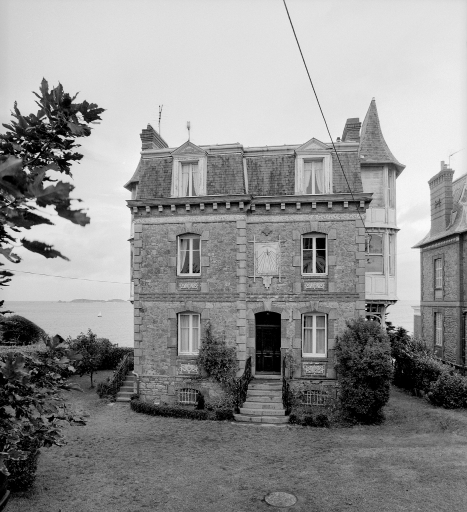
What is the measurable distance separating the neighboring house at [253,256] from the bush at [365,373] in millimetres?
1254

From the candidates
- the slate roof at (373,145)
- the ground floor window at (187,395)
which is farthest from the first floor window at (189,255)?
the slate roof at (373,145)

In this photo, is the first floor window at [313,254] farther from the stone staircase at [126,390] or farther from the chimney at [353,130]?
the stone staircase at [126,390]

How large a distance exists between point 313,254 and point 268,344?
16.1 ft

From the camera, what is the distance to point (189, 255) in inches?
802

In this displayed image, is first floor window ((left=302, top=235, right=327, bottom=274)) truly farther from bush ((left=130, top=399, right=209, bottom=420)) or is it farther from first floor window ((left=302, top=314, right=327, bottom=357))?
bush ((left=130, top=399, right=209, bottom=420))

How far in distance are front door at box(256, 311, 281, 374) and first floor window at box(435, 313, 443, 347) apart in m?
13.4

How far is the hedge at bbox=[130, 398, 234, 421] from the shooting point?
18109 mm

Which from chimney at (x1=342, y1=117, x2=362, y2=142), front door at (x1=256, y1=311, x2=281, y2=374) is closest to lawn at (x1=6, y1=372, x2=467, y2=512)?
front door at (x1=256, y1=311, x2=281, y2=374)

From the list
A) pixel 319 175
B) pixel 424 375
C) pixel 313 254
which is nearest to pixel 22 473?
pixel 313 254

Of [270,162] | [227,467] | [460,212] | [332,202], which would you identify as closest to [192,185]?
[270,162]

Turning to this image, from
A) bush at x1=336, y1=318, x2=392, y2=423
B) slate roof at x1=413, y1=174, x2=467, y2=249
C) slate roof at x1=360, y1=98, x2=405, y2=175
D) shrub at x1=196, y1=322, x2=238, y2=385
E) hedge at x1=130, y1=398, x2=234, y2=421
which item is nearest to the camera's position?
bush at x1=336, y1=318, x2=392, y2=423

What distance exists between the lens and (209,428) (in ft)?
56.5

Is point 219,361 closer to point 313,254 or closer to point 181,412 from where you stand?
point 181,412

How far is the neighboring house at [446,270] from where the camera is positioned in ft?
83.9
